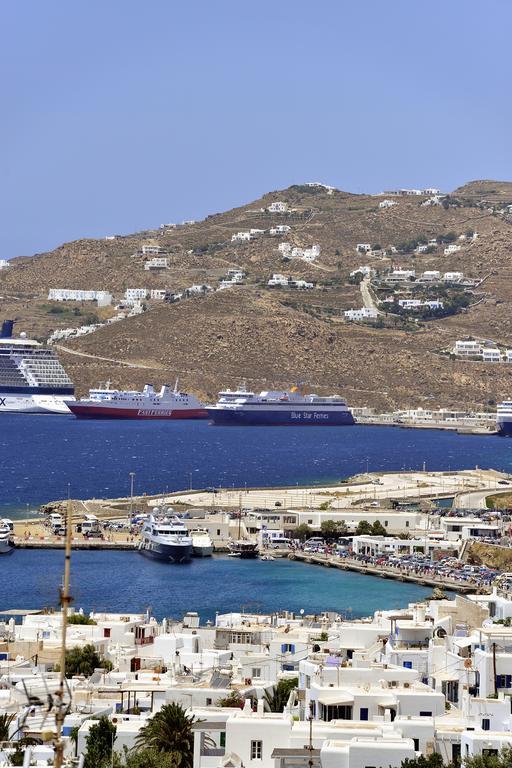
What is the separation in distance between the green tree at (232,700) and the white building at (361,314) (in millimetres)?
164179

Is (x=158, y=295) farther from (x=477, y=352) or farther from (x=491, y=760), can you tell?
(x=491, y=760)

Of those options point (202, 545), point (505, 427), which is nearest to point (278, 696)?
point (202, 545)

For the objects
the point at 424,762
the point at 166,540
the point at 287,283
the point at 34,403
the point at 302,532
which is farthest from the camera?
the point at 287,283

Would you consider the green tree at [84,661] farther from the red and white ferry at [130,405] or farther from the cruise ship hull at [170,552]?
the red and white ferry at [130,405]

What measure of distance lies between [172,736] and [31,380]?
5865 inches

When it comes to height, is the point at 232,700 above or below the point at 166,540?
below

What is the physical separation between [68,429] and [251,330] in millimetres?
37671

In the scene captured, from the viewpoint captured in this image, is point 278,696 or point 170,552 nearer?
point 278,696

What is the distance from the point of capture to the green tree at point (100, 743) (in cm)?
1850

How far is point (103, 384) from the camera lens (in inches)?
6693

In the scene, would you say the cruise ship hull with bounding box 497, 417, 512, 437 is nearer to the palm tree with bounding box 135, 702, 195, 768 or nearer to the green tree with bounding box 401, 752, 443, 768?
the palm tree with bounding box 135, 702, 195, 768

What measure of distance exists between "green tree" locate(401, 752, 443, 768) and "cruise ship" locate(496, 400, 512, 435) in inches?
5457

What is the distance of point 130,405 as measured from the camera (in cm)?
16112

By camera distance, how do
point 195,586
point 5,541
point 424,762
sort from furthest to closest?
1. point 5,541
2. point 195,586
3. point 424,762
